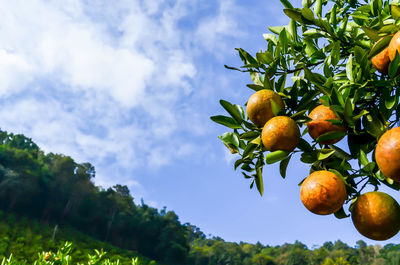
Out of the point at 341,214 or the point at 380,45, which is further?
the point at 341,214

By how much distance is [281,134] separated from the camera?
1.50 m

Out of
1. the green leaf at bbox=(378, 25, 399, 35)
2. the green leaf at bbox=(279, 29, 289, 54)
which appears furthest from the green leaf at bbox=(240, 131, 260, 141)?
the green leaf at bbox=(378, 25, 399, 35)

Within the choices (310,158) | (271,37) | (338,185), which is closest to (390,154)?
(338,185)

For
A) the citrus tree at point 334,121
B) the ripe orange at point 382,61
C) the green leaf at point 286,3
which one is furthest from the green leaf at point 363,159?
the green leaf at point 286,3

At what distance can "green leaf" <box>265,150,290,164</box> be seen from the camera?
1.61 m

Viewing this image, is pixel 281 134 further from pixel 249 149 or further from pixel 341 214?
pixel 341 214

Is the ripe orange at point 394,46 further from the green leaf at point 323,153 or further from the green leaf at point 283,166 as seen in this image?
the green leaf at point 283,166

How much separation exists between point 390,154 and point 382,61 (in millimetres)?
555

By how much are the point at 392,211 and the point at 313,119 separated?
1.77ft

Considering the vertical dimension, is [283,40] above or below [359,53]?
above

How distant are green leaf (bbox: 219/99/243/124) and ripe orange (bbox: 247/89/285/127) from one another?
194mm

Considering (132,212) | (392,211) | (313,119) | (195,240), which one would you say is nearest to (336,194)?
(392,211)

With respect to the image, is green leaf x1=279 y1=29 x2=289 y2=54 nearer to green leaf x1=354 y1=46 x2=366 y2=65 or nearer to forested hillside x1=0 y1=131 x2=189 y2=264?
green leaf x1=354 y1=46 x2=366 y2=65

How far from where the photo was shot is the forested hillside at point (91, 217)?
44531 millimetres
